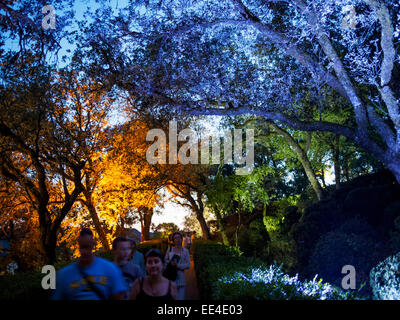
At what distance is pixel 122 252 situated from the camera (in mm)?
4344

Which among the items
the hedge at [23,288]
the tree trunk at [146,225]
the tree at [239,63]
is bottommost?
the hedge at [23,288]

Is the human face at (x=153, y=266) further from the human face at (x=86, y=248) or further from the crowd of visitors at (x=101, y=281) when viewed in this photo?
the human face at (x=86, y=248)

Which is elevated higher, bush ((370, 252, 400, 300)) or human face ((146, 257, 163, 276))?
human face ((146, 257, 163, 276))

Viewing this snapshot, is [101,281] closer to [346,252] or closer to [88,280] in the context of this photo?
[88,280]

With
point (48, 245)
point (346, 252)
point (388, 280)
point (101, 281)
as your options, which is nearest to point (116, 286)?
point (101, 281)

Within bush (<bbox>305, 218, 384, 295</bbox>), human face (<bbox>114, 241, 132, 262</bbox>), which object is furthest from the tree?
human face (<bbox>114, 241, 132, 262</bbox>)

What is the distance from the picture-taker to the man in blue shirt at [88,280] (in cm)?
304

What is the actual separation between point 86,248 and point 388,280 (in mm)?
5535

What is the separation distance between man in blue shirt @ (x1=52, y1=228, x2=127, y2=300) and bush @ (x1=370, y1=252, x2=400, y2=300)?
16.3 feet

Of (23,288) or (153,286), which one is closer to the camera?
(153,286)

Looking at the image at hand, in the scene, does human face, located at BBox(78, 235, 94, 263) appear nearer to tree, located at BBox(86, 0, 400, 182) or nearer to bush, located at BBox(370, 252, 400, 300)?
bush, located at BBox(370, 252, 400, 300)

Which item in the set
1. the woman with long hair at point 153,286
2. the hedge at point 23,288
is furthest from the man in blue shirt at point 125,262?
the hedge at point 23,288

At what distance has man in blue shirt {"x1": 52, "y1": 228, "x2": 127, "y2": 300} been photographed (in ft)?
9.97

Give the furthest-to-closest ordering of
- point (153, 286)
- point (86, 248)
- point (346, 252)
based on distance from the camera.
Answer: point (346, 252)
point (153, 286)
point (86, 248)
